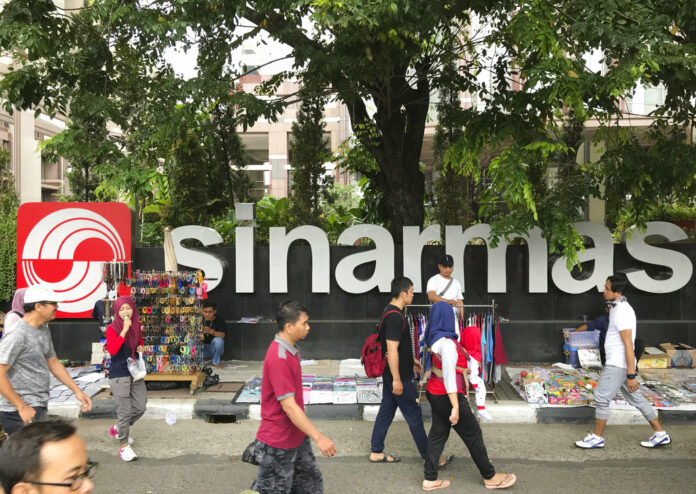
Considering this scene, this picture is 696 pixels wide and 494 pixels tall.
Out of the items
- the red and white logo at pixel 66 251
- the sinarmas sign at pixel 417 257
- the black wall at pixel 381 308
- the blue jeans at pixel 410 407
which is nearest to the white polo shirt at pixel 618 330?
the blue jeans at pixel 410 407

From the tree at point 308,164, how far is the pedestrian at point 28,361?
1049 centimetres

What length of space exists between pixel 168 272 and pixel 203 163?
17.0 ft

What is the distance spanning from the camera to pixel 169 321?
9.80m

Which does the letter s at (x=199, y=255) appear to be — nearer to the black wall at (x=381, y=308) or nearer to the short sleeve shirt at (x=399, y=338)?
the black wall at (x=381, y=308)

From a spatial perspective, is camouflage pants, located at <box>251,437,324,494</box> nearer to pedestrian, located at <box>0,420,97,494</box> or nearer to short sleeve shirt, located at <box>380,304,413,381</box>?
short sleeve shirt, located at <box>380,304,413,381</box>

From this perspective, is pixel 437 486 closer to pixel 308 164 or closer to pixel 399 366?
pixel 399 366

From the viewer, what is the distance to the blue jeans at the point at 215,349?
1116 centimetres

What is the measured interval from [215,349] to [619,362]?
661 centimetres

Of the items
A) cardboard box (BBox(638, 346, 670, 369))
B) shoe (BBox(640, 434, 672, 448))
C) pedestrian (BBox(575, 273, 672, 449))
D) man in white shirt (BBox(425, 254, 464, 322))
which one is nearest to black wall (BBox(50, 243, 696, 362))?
cardboard box (BBox(638, 346, 670, 369))

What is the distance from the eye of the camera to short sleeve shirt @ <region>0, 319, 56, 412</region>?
4.95 metres

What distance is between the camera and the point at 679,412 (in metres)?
8.43

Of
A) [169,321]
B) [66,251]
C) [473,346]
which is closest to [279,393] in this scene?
[473,346]

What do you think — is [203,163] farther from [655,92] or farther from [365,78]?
[655,92]

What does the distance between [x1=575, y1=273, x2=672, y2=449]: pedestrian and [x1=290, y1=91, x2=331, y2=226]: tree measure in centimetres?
919
